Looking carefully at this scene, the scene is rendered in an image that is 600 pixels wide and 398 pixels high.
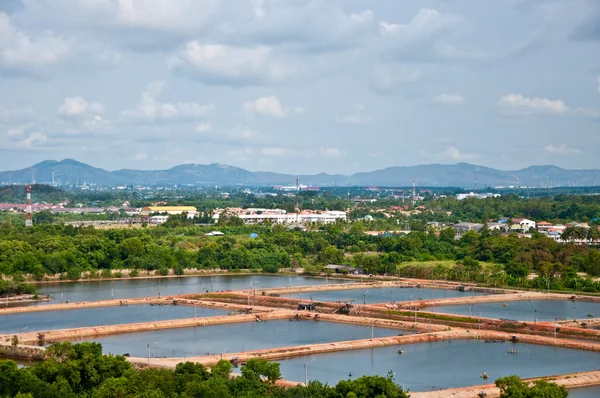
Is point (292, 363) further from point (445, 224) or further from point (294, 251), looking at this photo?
point (445, 224)

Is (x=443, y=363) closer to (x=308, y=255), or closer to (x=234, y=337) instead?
(x=234, y=337)

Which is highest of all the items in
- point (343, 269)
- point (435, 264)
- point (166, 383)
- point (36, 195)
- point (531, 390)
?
point (36, 195)

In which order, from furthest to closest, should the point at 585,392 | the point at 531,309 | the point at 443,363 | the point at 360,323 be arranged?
the point at 531,309, the point at 360,323, the point at 443,363, the point at 585,392

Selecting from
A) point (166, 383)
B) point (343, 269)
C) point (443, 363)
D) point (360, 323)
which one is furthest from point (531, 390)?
point (343, 269)

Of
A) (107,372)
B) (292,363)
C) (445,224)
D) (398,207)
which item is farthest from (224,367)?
(398,207)

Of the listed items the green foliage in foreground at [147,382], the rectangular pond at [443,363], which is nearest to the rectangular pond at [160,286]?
the rectangular pond at [443,363]

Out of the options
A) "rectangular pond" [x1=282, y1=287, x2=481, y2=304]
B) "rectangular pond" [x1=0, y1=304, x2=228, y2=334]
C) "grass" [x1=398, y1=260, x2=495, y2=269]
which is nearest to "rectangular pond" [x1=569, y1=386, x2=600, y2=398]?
"rectangular pond" [x1=282, y1=287, x2=481, y2=304]
